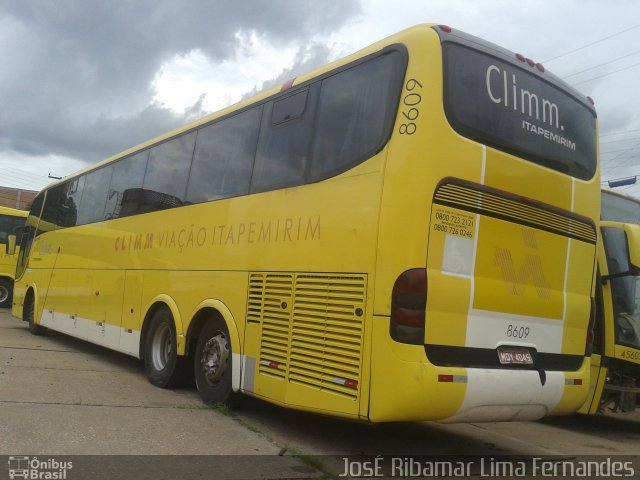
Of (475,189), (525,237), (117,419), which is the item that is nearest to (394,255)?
(475,189)

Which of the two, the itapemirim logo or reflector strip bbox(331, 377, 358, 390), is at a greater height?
reflector strip bbox(331, 377, 358, 390)

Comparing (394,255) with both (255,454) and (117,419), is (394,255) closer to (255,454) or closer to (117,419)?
(255,454)

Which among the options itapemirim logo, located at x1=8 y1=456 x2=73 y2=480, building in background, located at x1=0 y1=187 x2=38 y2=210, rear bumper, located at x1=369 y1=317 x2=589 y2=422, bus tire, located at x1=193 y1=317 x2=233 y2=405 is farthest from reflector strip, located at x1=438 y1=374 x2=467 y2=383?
building in background, located at x1=0 y1=187 x2=38 y2=210

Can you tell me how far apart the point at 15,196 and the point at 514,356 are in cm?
5893

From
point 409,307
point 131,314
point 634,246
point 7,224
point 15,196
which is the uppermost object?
point 15,196

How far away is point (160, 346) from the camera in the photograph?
819 cm

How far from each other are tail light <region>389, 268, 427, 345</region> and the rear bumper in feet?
0.21

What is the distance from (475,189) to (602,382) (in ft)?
13.0

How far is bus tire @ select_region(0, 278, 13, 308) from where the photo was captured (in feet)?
68.4

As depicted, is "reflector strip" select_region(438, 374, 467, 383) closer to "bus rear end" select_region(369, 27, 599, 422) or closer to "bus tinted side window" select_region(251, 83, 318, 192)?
"bus rear end" select_region(369, 27, 599, 422)

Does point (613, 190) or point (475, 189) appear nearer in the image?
point (475, 189)

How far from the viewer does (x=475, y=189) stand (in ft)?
16.1

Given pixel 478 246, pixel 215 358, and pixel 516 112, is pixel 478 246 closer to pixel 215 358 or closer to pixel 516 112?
pixel 516 112

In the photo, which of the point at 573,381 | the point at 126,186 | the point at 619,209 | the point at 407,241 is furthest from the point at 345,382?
the point at 126,186
